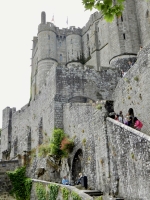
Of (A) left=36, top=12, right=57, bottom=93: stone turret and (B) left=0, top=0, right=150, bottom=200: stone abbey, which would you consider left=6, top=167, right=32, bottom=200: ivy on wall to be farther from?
(A) left=36, top=12, right=57, bottom=93: stone turret

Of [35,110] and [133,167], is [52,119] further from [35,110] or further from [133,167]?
[133,167]

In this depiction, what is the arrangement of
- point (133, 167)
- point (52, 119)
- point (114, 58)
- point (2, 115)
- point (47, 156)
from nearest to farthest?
point (133, 167) < point (47, 156) < point (52, 119) < point (114, 58) < point (2, 115)

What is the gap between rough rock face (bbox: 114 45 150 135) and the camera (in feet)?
56.1

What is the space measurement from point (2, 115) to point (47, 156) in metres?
24.1

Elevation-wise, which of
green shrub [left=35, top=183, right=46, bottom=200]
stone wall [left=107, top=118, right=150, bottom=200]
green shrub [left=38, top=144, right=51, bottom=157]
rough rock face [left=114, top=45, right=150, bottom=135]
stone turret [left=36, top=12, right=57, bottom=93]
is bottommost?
green shrub [left=35, top=183, right=46, bottom=200]

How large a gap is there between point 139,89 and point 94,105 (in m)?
3.73

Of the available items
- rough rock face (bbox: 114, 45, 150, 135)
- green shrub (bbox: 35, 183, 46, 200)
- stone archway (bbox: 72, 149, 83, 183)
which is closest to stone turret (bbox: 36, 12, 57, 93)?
rough rock face (bbox: 114, 45, 150, 135)

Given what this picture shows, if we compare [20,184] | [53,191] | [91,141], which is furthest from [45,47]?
[53,191]

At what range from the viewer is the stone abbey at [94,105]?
1174cm

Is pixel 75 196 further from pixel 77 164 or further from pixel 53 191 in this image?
pixel 77 164

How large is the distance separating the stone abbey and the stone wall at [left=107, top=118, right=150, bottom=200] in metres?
0.03

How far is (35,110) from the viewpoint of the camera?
30.6m

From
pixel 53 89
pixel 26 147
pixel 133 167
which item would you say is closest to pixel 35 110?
pixel 26 147

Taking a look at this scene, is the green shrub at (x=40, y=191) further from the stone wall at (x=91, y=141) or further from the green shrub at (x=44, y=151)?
the green shrub at (x=44, y=151)
